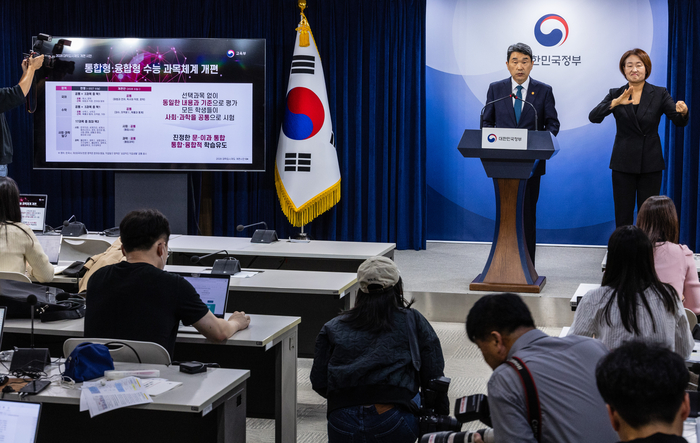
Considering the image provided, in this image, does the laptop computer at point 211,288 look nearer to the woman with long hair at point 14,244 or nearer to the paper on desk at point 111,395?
the paper on desk at point 111,395

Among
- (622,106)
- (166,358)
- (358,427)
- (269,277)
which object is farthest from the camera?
(622,106)

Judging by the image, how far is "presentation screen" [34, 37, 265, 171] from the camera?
22.2 feet

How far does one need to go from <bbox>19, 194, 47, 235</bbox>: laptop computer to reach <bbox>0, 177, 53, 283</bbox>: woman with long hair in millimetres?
1591

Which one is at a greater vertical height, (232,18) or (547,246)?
(232,18)

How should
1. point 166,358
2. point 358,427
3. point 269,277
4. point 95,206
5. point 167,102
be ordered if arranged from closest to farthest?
1. point 358,427
2. point 166,358
3. point 269,277
4. point 167,102
5. point 95,206

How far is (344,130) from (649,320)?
5.37 metres

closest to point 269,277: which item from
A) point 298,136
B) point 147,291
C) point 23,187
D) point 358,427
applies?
point 147,291

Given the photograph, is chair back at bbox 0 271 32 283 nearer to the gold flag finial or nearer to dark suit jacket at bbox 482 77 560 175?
dark suit jacket at bbox 482 77 560 175

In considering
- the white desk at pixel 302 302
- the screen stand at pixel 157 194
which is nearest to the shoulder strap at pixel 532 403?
the white desk at pixel 302 302

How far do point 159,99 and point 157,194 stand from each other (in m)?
0.93

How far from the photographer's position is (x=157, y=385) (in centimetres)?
209

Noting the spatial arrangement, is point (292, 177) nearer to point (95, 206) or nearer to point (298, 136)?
point (298, 136)

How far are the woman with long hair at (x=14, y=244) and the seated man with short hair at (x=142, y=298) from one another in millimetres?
1354

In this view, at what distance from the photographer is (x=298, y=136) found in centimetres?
695
